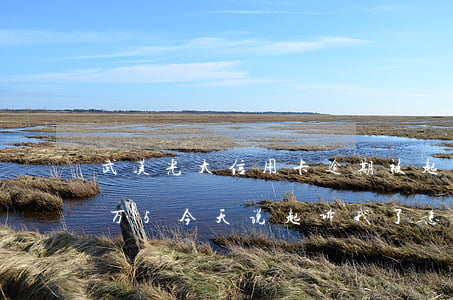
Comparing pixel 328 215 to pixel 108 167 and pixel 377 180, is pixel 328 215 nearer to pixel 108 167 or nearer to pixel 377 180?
pixel 377 180

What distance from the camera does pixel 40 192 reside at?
47.9 feet

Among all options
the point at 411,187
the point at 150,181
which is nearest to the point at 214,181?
the point at 150,181

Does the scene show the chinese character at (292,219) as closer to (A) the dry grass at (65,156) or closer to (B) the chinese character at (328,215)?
(B) the chinese character at (328,215)

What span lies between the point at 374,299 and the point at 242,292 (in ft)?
7.25

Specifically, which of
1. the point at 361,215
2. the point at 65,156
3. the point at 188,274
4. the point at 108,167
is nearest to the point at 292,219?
the point at 361,215

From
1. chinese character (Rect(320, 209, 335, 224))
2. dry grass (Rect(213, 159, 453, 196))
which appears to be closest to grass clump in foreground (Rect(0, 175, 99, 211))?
dry grass (Rect(213, 159, 453, 196))

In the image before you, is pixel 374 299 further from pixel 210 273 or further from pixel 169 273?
pixel 169 273

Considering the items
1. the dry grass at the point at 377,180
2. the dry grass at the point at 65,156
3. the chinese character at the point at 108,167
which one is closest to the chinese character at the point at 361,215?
the dry grass at the point at 377,180

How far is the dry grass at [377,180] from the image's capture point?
17969 millimetres

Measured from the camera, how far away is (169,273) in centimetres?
671

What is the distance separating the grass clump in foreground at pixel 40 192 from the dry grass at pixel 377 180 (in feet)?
28.1

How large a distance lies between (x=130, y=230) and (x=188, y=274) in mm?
1634

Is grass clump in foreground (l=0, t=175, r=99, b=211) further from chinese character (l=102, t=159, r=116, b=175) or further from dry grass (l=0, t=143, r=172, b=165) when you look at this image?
dry grass (l=0, t=143, r=172, b=165)

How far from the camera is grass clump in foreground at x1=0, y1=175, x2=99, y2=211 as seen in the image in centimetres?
1416
